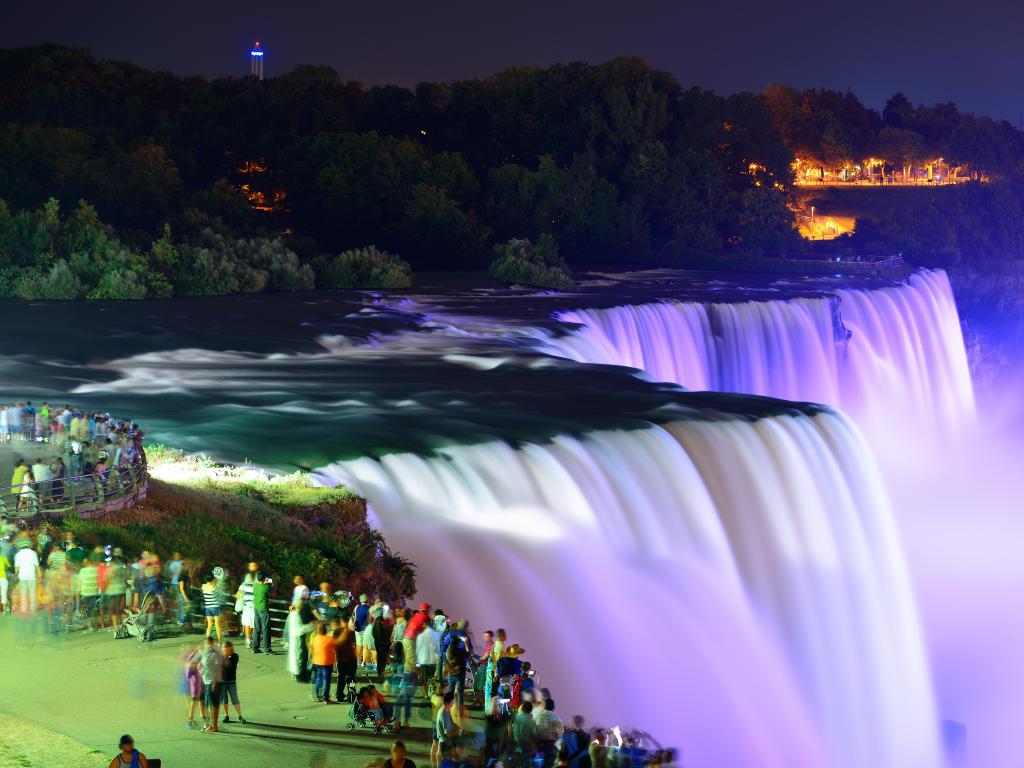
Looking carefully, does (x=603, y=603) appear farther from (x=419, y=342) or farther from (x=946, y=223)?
(x=946, y=223)

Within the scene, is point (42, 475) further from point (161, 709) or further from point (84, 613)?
point (161, 709)

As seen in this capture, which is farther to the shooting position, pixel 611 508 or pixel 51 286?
pixel 51 286

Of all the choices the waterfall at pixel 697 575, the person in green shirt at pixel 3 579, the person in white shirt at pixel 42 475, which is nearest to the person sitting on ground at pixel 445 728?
the person in green shirt at pixel 3 579

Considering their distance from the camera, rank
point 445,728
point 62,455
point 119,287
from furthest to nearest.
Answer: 1. point 119,287
2. point 62,455
3. point 445,728

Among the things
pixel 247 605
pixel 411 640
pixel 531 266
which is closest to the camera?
pixel 411 640

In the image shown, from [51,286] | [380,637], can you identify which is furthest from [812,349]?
[380,637]

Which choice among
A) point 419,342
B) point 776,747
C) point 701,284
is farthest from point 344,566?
point 701,284

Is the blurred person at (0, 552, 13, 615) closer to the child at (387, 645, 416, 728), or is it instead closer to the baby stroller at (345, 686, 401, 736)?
the child at (387, 645, 416, 728)
